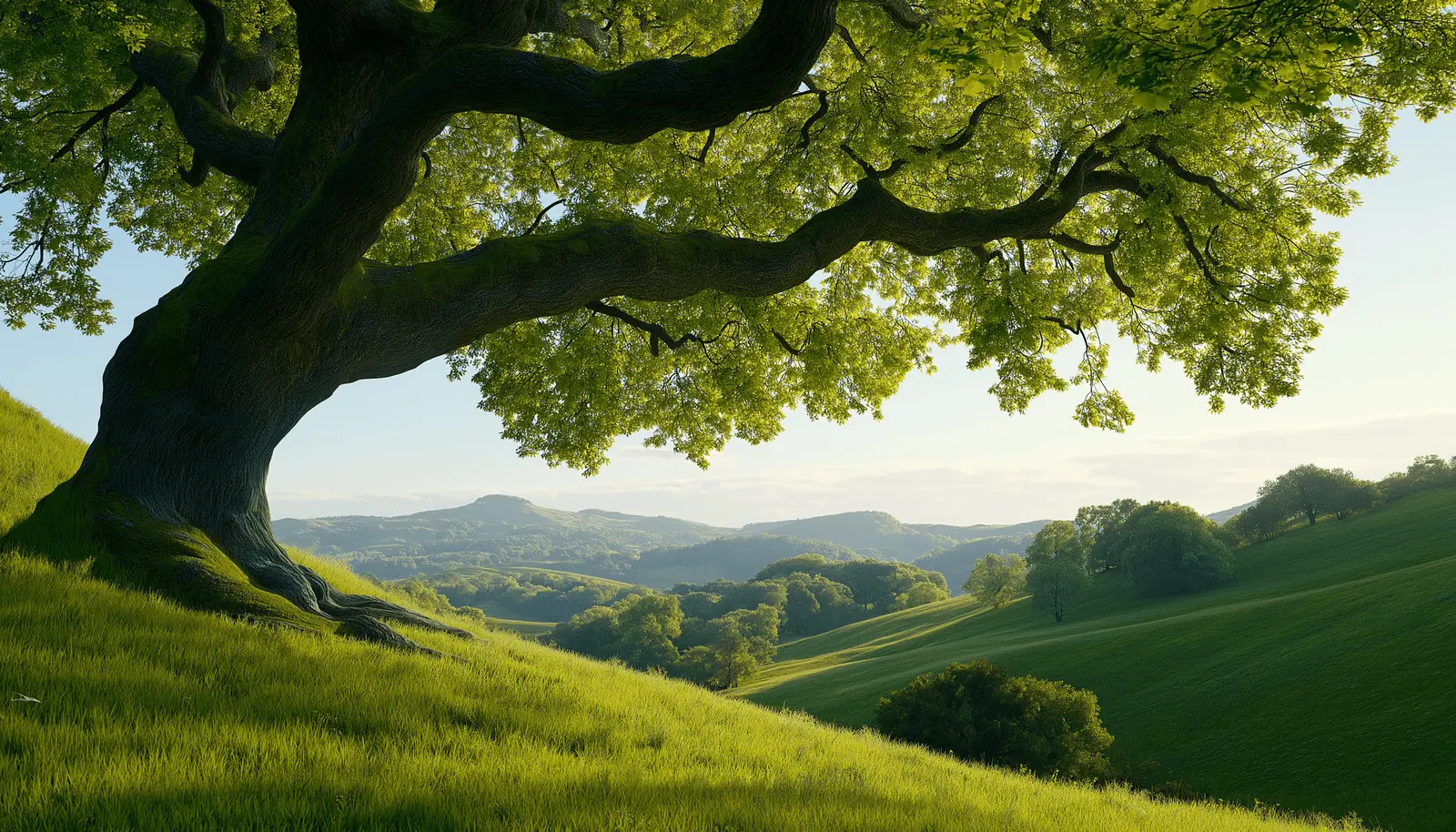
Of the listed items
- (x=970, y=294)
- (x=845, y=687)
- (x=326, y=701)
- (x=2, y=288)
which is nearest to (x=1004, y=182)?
(x=970, y=294)

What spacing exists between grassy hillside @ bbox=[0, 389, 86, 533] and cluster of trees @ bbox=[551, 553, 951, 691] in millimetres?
56299

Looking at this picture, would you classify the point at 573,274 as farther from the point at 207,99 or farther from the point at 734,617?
the point at 734,617

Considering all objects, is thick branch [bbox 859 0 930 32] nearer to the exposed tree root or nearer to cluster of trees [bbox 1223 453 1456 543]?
the exposed tree root

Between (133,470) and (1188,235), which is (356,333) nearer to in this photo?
(133,470)

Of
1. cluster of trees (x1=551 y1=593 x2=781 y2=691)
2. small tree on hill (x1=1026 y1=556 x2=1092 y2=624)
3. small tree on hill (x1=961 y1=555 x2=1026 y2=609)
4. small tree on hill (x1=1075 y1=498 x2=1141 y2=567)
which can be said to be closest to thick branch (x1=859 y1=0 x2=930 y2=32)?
cluster of trees (x1=551 y1=593 x2=781 y2=691)

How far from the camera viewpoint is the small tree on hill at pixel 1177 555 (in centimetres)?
7794

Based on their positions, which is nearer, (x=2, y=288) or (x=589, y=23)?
(x=589, y=23)

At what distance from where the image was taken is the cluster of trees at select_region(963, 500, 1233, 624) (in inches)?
3100

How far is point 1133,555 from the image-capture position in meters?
83.4

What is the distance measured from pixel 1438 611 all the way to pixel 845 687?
134ft

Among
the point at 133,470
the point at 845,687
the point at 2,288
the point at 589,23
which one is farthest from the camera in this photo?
the point at 845,687

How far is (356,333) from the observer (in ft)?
31.1

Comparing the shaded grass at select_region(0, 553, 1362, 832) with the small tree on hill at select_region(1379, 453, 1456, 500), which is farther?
the small tree on hill at select_region(1379, 453, 1456, 500)

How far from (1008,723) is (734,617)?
314 feet
